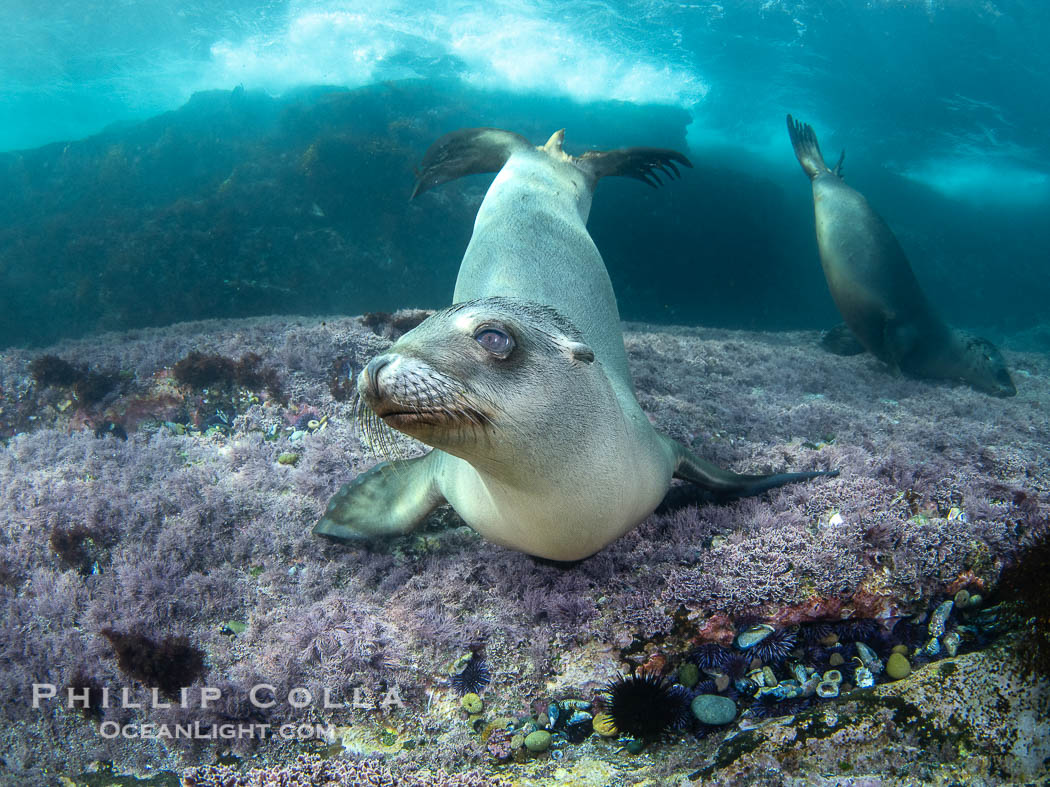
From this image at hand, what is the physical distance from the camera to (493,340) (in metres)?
1.53

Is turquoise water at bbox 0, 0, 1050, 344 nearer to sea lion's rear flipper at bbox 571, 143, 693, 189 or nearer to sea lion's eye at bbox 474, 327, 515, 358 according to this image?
sea lion's rear flipper at bbox 571, 143, 693, 189

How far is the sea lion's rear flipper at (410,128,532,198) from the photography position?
4.53 meters

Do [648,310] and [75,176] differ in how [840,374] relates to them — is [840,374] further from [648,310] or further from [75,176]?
[75,176]

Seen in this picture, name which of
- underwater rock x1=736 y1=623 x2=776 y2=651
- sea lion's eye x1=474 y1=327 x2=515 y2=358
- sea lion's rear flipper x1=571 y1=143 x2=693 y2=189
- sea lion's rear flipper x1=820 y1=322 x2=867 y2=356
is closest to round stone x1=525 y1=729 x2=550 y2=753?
underwater rock x1=736 y1=623 x2=776 y2=651

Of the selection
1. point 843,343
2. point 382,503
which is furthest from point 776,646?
point 843,343

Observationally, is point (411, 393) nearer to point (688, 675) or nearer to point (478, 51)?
point (688, 675)

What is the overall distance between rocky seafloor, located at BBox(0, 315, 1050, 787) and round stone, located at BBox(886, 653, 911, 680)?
0.16 ft

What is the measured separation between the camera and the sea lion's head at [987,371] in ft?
20.0

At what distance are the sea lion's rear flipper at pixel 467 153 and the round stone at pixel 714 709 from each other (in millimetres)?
4256

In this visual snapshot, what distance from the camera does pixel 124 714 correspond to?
2115 mm

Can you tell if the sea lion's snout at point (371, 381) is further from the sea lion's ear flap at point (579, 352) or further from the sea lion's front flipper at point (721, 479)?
the sea lion's front flipper at point (721, 479)

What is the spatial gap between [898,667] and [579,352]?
5.62 feet

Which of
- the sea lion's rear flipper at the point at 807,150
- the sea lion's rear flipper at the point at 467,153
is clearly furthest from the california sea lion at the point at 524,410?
the sea lion's rear flipper at the point at 807,150

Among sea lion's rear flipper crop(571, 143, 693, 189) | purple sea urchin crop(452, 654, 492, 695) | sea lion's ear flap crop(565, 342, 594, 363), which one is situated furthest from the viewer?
sea lion's rear flipper crop(571, 143, 693, 189)
